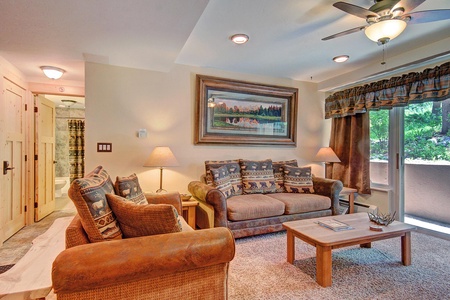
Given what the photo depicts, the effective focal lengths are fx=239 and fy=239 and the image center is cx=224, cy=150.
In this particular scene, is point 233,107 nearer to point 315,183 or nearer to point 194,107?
point 194,107

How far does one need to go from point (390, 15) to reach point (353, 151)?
7.73ft

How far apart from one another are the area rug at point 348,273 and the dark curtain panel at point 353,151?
3.77ft

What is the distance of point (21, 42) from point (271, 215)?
3266 millimetres

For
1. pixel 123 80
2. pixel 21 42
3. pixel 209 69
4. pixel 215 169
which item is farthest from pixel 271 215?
pixel 21 42

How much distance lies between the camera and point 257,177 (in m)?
3.44

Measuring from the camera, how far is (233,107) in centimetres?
377

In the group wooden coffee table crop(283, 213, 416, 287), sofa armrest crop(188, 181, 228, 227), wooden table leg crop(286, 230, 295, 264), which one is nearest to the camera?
wooden coffee table crop(283, 213, 416, 287)

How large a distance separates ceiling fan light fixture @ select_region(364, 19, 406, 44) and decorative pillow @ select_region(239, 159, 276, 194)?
2085mm

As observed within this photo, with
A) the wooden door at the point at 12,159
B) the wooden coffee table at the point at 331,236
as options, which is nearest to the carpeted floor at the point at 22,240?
the wooden door at the point at 12,159

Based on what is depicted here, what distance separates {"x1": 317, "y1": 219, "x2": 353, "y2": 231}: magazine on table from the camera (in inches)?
86.0

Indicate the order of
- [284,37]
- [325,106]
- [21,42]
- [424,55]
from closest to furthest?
[21,42] → [284,37] → [424,55] → [325,106]

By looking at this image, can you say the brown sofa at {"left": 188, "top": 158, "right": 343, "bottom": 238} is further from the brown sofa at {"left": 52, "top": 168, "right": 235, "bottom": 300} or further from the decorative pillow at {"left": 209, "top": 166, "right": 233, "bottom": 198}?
the brown sofa at {"left": 52, "top": 168, "right": 235, "bottom": 300}

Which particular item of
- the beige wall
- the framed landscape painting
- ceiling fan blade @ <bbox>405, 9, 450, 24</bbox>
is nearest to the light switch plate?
the beige wall

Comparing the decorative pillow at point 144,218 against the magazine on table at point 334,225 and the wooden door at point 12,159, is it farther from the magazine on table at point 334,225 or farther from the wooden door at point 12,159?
the wooden door at point 12,159
